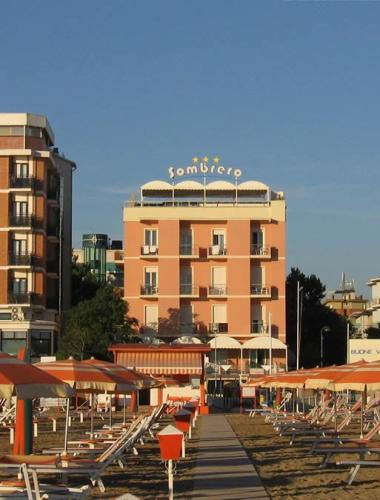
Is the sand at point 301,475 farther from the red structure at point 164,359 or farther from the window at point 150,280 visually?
the window at point 150,280

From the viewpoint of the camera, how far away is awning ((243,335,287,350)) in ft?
242

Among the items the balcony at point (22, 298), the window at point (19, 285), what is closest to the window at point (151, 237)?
the window at point (19, 285)

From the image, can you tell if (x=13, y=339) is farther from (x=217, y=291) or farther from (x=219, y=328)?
(x=217, y=291)

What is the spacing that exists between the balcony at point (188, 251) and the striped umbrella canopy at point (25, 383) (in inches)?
2427

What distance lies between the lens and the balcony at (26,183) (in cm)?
7144

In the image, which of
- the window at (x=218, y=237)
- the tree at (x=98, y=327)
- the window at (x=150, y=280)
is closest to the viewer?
the tree at (x=98, y=327)

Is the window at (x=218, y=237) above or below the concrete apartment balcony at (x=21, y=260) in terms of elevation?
above

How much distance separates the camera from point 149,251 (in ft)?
256

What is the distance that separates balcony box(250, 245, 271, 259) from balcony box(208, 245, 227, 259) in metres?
1.98

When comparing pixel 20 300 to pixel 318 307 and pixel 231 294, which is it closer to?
pixel 231 294

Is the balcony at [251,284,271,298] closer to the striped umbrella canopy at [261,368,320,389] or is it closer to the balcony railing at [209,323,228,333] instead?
the balcony railing at [209,323,228,333]

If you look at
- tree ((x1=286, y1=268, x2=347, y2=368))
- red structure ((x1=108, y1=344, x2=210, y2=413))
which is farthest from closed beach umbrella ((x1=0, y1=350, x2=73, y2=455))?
tree ((x1=286, y1=268, x2=347, y2=368))

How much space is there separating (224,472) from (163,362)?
37.2m

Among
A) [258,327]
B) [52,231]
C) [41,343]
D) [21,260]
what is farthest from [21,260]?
[258,327]
